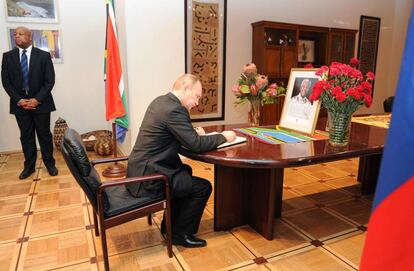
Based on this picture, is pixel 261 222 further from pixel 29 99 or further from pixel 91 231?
pixel 29 99

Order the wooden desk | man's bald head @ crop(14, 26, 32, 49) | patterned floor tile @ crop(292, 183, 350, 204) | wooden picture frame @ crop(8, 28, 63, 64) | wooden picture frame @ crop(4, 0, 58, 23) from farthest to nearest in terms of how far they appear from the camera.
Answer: wooden picture frame @ crop(8, 28, 63, 64) → wooden picture frame @ crop(4, 0, 58, 23) → man's bald head @ crop(14, 26, 32, 49) → patterned floor tile @ crop(292, 183, 350, 204) → the wooden desk

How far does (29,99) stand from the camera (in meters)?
3.51

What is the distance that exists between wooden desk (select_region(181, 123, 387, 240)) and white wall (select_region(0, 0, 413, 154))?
5.03ft

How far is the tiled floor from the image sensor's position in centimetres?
203

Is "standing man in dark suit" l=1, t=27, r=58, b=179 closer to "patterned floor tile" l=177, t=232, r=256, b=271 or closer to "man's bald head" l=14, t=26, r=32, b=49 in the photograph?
"man's bald head" l=14, t=26, r=32, b=49

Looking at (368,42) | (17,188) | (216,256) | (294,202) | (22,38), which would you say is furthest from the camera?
(368,42)

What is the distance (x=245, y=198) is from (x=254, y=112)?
0.72m

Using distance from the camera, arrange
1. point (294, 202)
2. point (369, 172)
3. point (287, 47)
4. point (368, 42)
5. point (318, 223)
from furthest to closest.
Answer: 1. point (368, 42)
2. point (287, 47)
3. point (369, 172)
4. point (294, 202)
5. point (318, 223)

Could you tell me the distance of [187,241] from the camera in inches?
85.7

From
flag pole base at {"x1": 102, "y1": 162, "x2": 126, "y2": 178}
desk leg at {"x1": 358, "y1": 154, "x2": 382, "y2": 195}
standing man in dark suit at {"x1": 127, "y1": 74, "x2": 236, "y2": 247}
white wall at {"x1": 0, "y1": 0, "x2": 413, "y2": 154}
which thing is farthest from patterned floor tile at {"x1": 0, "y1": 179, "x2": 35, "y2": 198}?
desk leg at {"x1": 358, "y1": 154, "x2": 382, "y2": 195}

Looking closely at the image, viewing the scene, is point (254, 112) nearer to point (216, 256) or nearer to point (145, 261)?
point (216, 256)

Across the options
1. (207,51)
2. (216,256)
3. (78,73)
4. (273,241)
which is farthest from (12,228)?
(207,51)

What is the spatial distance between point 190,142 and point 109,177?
2.01 metres

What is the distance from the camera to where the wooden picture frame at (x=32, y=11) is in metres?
4.25
